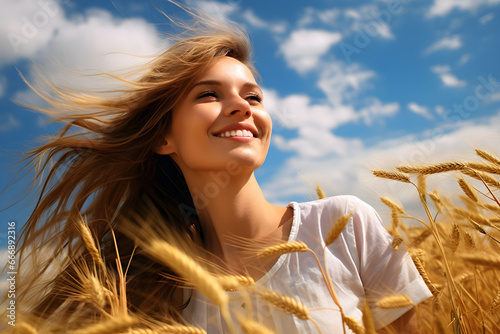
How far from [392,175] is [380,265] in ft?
1.33

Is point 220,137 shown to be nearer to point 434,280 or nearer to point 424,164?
point 424,164

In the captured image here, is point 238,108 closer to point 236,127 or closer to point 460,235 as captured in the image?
point 236,127

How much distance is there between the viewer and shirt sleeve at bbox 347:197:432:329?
1552mm

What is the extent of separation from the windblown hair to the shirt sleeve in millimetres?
1016

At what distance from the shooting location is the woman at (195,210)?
5.66ft

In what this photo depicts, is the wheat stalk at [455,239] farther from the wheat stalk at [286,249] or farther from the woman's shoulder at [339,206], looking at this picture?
the wheat stalk at [286,249]

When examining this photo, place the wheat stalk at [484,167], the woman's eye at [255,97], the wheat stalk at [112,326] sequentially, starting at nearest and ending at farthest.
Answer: the wheat stalk at [112,326], the wheat stalk at [484,167], the woman's eye at [255,97]

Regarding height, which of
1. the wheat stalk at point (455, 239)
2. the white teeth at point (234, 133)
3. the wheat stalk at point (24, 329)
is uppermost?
the white teeth at point (234, 133)

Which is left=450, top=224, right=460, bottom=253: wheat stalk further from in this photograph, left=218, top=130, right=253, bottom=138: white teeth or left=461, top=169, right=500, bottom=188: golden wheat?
left=218, top=130, right=253, bottom=138: white teeth

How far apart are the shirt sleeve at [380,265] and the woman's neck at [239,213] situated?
0.39 metres

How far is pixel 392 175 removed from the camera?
1.62 metres

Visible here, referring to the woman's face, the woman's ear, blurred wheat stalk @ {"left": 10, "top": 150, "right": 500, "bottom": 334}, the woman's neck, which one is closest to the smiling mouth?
the woman's face

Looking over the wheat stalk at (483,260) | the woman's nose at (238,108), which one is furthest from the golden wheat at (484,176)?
the woman's nose at (238,108)

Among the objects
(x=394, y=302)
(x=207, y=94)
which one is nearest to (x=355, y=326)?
(x=394, y=302)
